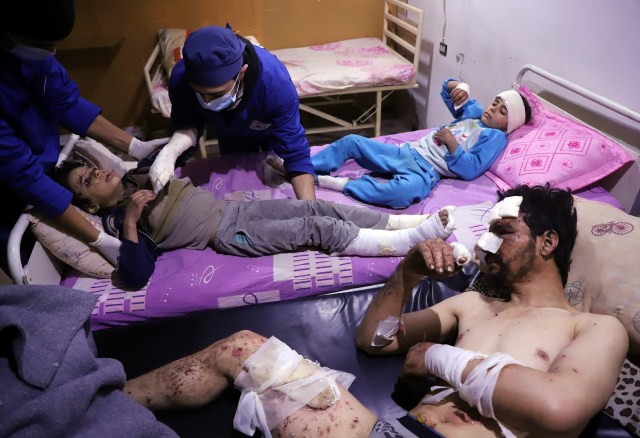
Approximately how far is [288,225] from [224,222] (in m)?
0.31

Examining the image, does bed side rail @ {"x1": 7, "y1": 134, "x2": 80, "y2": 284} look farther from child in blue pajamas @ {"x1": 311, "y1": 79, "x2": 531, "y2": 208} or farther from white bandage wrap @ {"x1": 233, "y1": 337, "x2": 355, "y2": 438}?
child in blue pajamas @ {"x1": 311, "y1": 79, "x2": 531, "y2": 208}

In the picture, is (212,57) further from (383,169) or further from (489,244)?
(489,244)

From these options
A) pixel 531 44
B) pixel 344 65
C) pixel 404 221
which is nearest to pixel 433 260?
pixel 404 221

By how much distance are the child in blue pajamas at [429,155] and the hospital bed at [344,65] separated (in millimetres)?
947

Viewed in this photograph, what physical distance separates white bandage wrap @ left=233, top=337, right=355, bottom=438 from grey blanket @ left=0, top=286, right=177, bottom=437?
282mm

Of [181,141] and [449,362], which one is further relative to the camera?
[181,141]

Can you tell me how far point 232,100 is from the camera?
195 cm

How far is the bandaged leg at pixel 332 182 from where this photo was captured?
2355mm

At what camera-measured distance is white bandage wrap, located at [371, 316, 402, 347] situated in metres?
1.41

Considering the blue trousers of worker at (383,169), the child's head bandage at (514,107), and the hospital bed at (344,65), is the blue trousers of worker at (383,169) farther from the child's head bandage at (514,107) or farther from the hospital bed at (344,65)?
the hospital bed at (344,65)

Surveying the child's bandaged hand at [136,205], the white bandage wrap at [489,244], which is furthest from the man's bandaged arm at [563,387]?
the child's bandaged hand at [136,205]

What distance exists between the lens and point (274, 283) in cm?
178

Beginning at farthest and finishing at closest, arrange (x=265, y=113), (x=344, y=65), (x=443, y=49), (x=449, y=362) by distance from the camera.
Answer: (x=344, y=65), (x=443, y=49), (x=265, y=113), (x=449, y=362)

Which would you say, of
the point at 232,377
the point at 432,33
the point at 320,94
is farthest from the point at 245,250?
the point at 432,33
